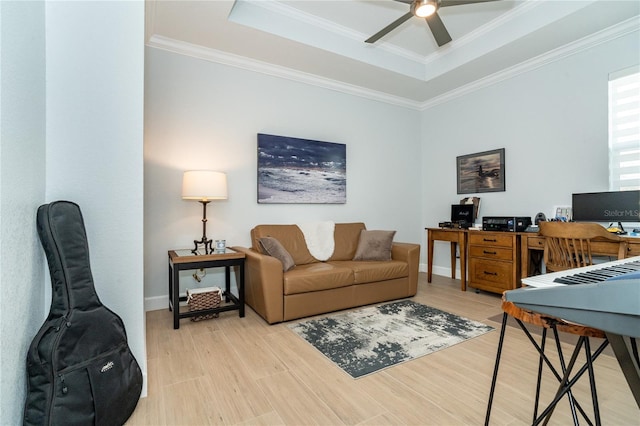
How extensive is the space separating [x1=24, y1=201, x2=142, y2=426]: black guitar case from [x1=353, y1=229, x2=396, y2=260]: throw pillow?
255 centimetres

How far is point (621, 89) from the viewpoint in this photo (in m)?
2.98

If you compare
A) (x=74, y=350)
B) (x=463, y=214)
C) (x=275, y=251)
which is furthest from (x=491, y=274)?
(x=74, y=350)

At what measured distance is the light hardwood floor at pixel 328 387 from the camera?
151cm

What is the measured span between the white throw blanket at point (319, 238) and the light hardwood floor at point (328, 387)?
4.10ft

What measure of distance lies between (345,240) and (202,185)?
1820 mm

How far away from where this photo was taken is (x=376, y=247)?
141 inches

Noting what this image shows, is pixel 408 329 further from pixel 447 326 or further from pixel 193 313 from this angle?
pixel 193 313

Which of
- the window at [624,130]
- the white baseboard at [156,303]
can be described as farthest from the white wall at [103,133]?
the window at [624,130]

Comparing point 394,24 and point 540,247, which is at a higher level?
point 394,24

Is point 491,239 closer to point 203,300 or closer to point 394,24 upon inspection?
point 394,24

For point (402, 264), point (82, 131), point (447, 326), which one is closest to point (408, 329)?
point (447, 326)

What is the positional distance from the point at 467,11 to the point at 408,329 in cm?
316

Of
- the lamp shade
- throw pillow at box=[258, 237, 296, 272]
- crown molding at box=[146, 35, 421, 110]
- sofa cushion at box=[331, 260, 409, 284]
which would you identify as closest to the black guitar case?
the lamp shade

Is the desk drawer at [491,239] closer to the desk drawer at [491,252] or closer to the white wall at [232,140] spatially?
the desk drawer at [491,252]
